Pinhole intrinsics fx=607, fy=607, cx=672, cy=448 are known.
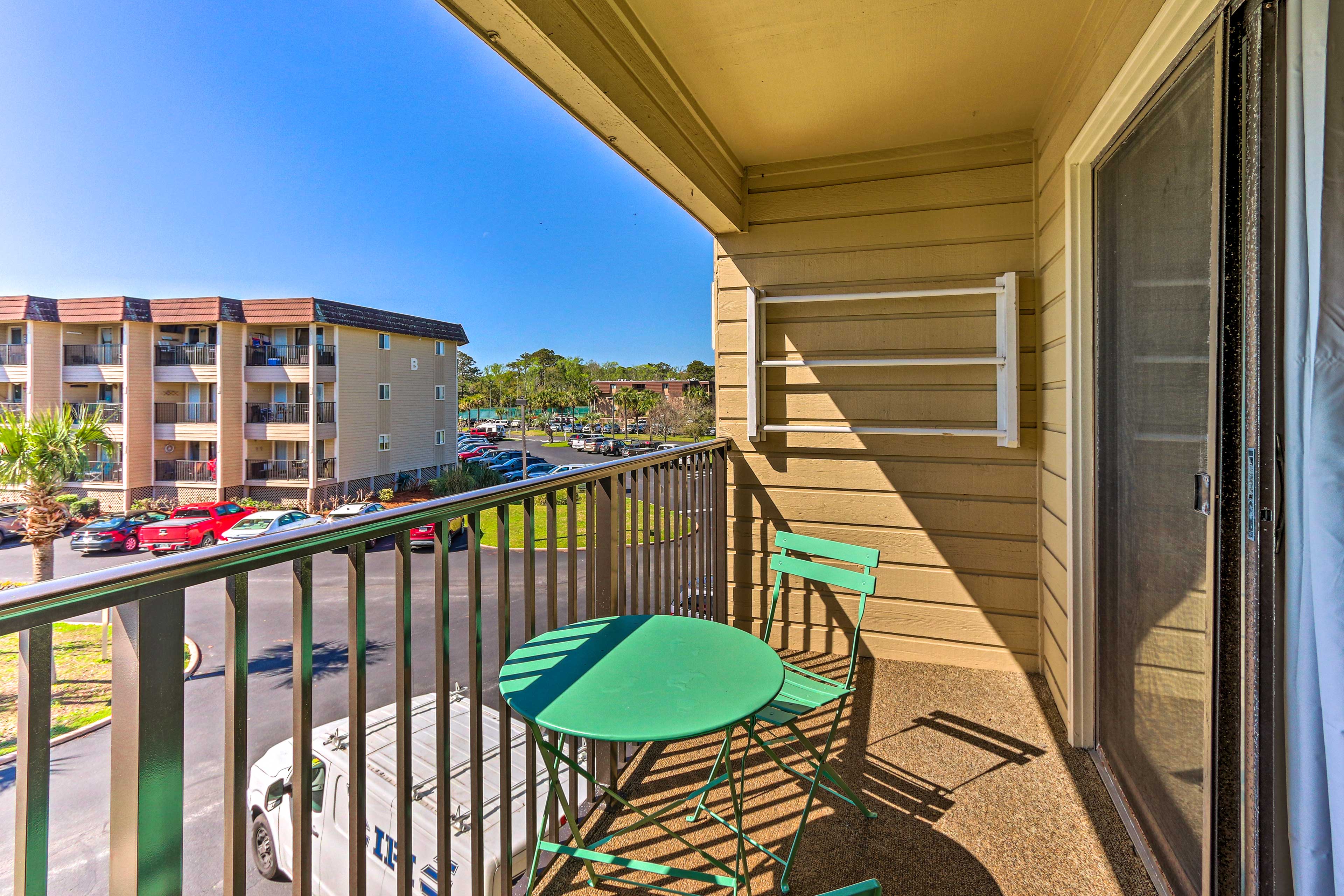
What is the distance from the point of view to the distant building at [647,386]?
588 inches

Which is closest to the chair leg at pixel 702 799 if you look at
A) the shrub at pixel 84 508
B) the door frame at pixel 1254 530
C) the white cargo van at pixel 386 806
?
the white cargo van at pixel 386 806

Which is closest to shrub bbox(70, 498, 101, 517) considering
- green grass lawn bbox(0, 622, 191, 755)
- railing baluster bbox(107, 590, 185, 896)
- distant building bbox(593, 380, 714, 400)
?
green grass lawn bbox(0, 622, 191, 755)

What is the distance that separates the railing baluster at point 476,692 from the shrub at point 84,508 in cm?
582

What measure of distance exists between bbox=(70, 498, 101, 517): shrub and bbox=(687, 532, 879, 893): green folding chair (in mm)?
6079

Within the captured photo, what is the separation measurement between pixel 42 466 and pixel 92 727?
5.56 m

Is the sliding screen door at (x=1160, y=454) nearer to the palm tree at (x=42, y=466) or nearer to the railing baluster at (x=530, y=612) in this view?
the railing baluster at (x=530, y=612)

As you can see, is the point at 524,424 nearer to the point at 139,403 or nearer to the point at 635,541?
the point at 139,403

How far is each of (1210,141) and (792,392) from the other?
1876 millimetres

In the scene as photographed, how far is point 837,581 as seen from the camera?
Result: 1.95 meters

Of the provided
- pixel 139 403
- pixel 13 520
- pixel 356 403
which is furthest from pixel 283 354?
pixel 13 520

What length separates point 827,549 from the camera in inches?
82.8

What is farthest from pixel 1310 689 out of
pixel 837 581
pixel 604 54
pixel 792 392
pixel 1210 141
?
pixel 792 392

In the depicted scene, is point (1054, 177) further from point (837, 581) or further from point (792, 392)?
point (837, 581)

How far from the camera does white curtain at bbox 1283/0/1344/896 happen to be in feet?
2.57
